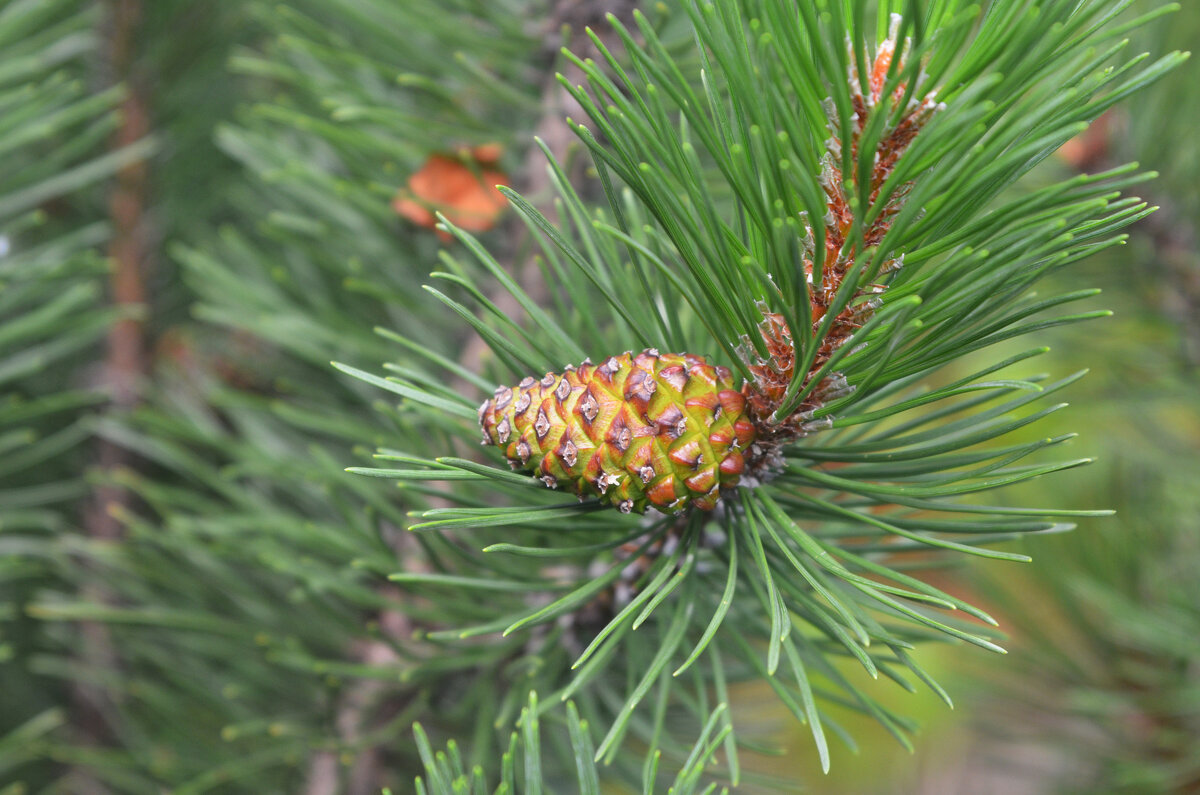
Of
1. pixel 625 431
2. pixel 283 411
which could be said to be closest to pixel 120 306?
pixel 283 411

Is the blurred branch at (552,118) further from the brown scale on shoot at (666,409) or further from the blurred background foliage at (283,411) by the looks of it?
the brown scale on shoot at (666,409)

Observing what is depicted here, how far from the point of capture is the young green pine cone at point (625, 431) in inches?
11.4

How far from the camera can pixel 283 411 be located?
1.50 ft

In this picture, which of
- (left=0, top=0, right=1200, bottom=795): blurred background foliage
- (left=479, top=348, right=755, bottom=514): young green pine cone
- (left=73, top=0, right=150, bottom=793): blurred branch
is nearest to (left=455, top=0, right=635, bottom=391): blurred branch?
(left=0, top=0, right=1200, bottom=795): blurred background foliage

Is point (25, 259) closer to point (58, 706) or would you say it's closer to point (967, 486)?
point (58, 706)

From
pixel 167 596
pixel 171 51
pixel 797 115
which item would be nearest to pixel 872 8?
pixel 797 115

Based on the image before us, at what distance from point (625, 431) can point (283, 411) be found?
244 mm

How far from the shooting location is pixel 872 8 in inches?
23.8

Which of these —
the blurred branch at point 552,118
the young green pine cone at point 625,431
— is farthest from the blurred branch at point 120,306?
the young green pine cone at point 625,431

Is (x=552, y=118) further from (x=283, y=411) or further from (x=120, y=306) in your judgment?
(x=120, y=306)

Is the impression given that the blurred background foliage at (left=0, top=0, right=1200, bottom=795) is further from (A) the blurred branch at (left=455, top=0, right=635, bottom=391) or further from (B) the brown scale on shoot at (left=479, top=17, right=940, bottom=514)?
(B) the brown scale on shoot at (left=479, top=17, right=940, bottom=514)

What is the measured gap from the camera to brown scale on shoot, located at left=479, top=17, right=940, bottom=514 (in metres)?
0.29

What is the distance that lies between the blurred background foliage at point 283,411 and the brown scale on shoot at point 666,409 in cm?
11

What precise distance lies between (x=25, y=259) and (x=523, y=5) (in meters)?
0.35
